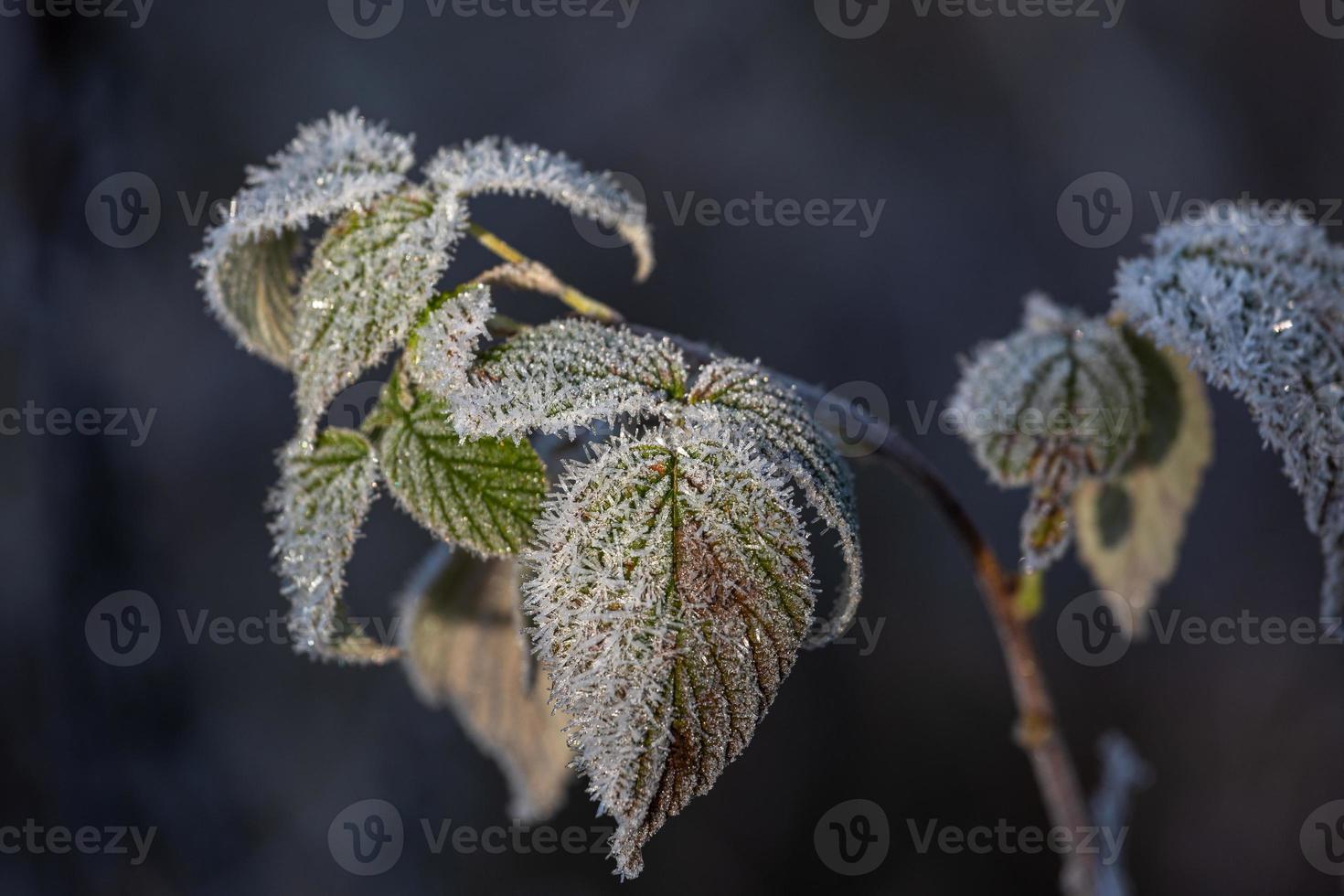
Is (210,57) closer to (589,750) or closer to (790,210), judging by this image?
(790,210)

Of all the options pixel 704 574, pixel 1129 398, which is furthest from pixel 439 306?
pixel 1129 398

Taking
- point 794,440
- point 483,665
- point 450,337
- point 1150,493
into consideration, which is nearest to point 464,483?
point 450,337

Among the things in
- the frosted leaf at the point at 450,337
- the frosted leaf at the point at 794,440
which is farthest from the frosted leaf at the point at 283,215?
the frosted leaf at the point at 794,440

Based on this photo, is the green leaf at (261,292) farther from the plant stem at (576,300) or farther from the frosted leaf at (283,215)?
the plant stem at (576,300)

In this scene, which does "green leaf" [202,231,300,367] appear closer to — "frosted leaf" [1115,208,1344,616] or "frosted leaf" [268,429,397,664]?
"frosted leaf" [268,429,397,664]

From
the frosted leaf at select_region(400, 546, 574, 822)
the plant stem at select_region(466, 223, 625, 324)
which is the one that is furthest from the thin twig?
the frosted leaf at select_region(400, 546, 574, 822)

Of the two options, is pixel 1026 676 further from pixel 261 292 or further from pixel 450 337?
pixel 261 292
